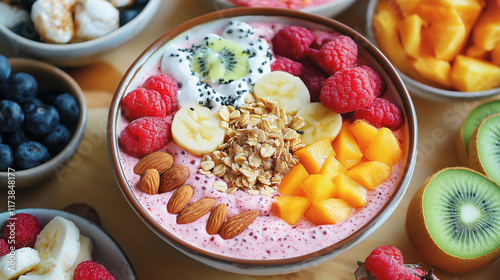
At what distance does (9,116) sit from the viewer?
1.83 meters

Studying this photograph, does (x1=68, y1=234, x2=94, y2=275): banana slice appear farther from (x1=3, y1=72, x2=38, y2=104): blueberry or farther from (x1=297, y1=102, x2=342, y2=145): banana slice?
(x1=297, y1=102, x2=342, y2=145): banana slice

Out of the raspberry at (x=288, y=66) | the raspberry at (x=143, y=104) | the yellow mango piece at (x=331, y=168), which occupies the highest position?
the raspberry at (x=288, y=66)

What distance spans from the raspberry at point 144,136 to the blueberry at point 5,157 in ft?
1.55

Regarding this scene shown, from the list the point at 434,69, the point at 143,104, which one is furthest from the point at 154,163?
the point at 434,69

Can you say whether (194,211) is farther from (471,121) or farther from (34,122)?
(471,121)

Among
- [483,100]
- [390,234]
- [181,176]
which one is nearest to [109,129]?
[181,176]

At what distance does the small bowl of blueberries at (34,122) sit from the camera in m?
1.80

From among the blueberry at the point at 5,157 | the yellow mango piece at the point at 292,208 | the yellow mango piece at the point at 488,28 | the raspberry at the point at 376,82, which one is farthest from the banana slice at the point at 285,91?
the blueberry at the point at 5,157

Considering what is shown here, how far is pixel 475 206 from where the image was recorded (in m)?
1.73

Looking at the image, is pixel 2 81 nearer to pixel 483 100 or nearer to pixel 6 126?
pixel 6 126

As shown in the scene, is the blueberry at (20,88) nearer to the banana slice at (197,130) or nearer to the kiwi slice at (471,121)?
the banana slice at (197,130)

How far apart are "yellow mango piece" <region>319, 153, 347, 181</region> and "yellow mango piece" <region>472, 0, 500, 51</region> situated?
866 mm

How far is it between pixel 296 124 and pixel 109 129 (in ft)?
2.01

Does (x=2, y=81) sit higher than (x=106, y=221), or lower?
higher
